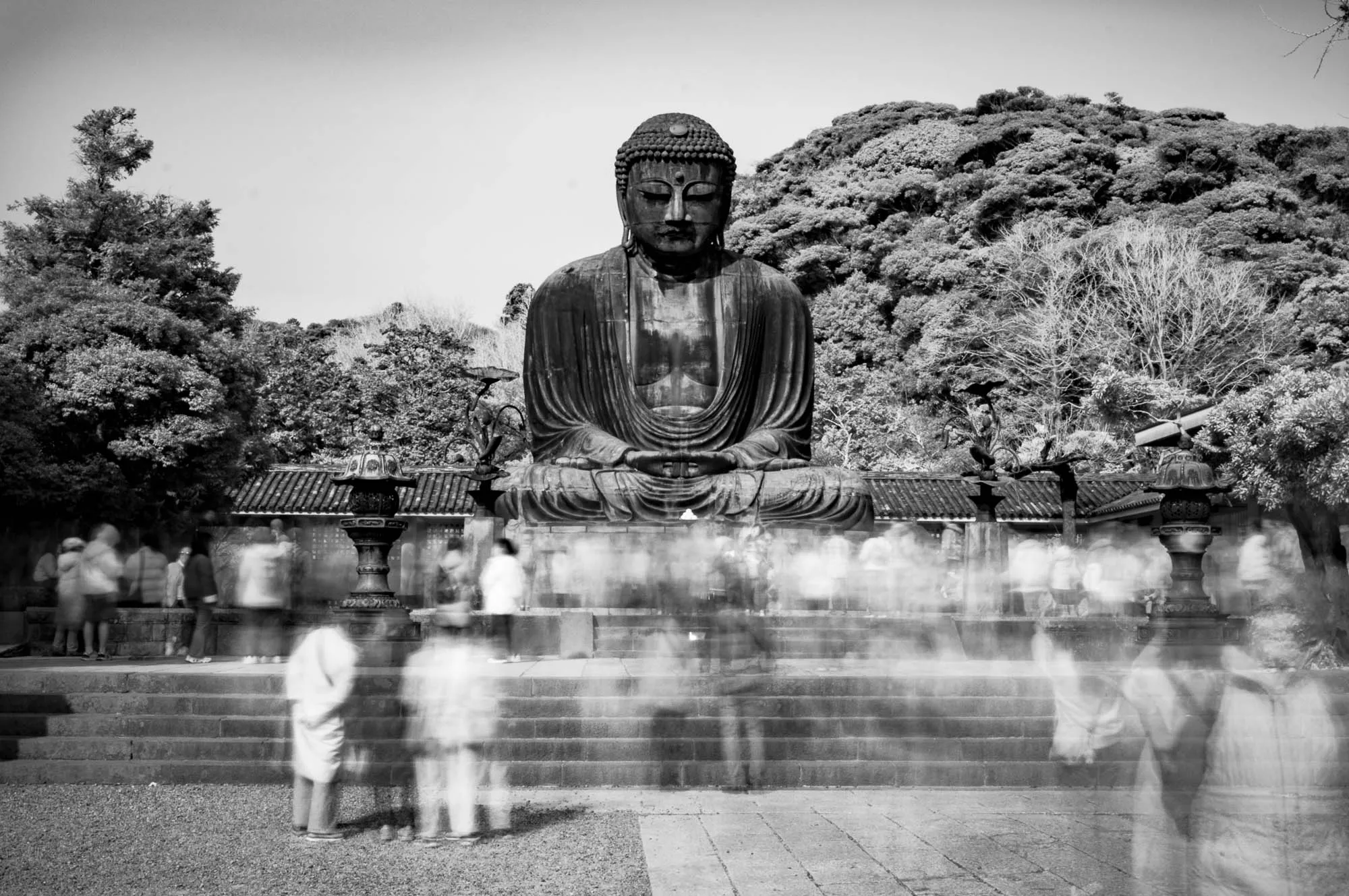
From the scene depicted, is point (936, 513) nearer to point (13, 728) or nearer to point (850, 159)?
point (13, 728)

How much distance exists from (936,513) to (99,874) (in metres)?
20.8

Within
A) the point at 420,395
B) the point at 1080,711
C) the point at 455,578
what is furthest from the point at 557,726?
the point at 420,395

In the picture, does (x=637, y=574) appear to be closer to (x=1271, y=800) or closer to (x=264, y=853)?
(x=264, y=853)

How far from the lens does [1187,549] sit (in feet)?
40.9

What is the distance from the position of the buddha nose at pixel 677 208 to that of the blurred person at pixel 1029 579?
22.1 feet

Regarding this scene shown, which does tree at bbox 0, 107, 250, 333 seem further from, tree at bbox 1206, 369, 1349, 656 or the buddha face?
tree at bbox 1206, 369, 1349, 656

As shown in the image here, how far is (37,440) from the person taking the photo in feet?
69.7

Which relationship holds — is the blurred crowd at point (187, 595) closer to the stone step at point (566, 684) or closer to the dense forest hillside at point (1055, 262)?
the stone step at point (566, 684)

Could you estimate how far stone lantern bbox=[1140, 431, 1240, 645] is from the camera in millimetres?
11734

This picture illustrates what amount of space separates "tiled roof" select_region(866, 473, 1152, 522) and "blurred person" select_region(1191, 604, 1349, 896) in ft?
67.6

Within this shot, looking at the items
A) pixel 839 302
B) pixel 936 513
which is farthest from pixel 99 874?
pixel 839 302

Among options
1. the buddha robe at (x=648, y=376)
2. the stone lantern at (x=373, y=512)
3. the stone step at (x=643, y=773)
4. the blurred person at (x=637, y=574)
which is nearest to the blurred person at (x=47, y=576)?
the stone lantern at (x=373, y=512)

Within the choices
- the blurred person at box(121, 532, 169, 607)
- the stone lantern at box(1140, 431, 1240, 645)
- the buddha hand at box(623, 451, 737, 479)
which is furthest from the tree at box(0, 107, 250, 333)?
the stone lantern at box(1140, 431, 1240, 645)

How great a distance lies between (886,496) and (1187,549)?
13.0m
